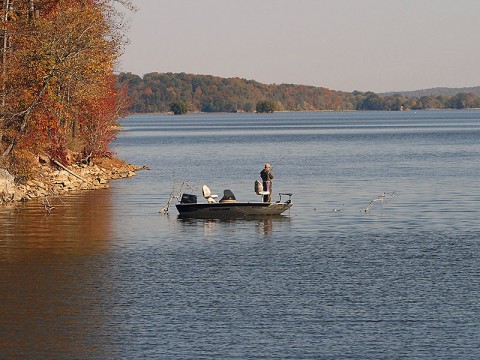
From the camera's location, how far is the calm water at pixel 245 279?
2212cm

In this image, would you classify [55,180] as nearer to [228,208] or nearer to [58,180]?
[58,180]

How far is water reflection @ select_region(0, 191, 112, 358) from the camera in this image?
22359mm

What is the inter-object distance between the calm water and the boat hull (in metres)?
0.72

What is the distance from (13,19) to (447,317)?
34.7 metres

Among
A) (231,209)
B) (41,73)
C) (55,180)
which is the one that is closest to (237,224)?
(231,209)

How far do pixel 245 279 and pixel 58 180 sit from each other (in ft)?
109

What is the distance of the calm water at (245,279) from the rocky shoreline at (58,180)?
163 centimetres

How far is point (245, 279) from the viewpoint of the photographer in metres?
29.7

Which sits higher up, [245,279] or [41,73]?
[41,73]

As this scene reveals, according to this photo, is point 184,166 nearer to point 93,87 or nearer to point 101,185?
point 101,185

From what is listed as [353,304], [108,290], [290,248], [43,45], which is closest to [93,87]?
[43,45]

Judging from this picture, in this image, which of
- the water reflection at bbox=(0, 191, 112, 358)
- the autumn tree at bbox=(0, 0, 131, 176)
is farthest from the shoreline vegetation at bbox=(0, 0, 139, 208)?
the water reflection at bbox=(0, 191, 112, 358)

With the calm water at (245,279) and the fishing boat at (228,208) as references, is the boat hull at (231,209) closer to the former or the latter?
the fishing boat at (228,208)

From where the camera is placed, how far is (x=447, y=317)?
2425 cm
